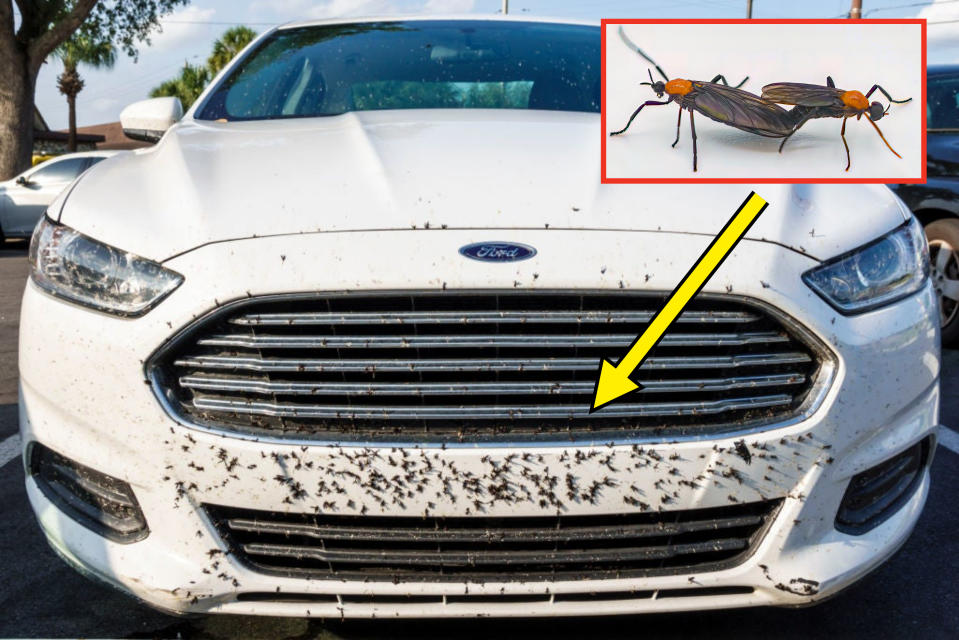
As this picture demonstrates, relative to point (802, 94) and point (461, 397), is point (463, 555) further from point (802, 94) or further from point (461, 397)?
point (802, 94)

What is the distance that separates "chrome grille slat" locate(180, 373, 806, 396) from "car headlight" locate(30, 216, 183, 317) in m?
0.19

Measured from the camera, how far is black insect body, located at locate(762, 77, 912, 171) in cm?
210

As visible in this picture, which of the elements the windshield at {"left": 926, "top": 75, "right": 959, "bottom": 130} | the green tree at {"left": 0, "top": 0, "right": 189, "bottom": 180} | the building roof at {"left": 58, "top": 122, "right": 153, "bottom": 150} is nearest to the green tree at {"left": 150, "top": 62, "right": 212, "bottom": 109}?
the building roof at {"left": 58, "top": 122, "right": 153, "bottom": 150}

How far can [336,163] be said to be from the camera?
2250 millimetres

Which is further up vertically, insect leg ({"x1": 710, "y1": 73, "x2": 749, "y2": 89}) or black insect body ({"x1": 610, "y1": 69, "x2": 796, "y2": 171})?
insect leg ({"x1": 710, "y1": 73, "x2": 749, "y2": 89})

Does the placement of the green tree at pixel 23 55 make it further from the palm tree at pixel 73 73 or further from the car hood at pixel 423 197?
the car hood at pixel 423 197

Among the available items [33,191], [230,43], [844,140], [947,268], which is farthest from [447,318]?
[230,43]

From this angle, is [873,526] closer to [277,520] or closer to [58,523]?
[277,520]

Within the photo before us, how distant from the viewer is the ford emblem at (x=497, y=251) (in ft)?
6.31

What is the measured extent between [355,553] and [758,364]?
0.90 m

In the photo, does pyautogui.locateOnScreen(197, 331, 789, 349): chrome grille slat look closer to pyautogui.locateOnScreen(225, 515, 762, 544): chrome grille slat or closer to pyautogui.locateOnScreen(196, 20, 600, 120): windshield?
pyautogui.locateOnScreen(225, 515, 762, 544): chrome grille slat

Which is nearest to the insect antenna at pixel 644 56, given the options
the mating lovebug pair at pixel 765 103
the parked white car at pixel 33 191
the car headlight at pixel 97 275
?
the mating lovebug pair at pixel 765 103

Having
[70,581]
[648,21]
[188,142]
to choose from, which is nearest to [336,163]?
[188,142]

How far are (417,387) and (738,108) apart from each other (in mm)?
902
